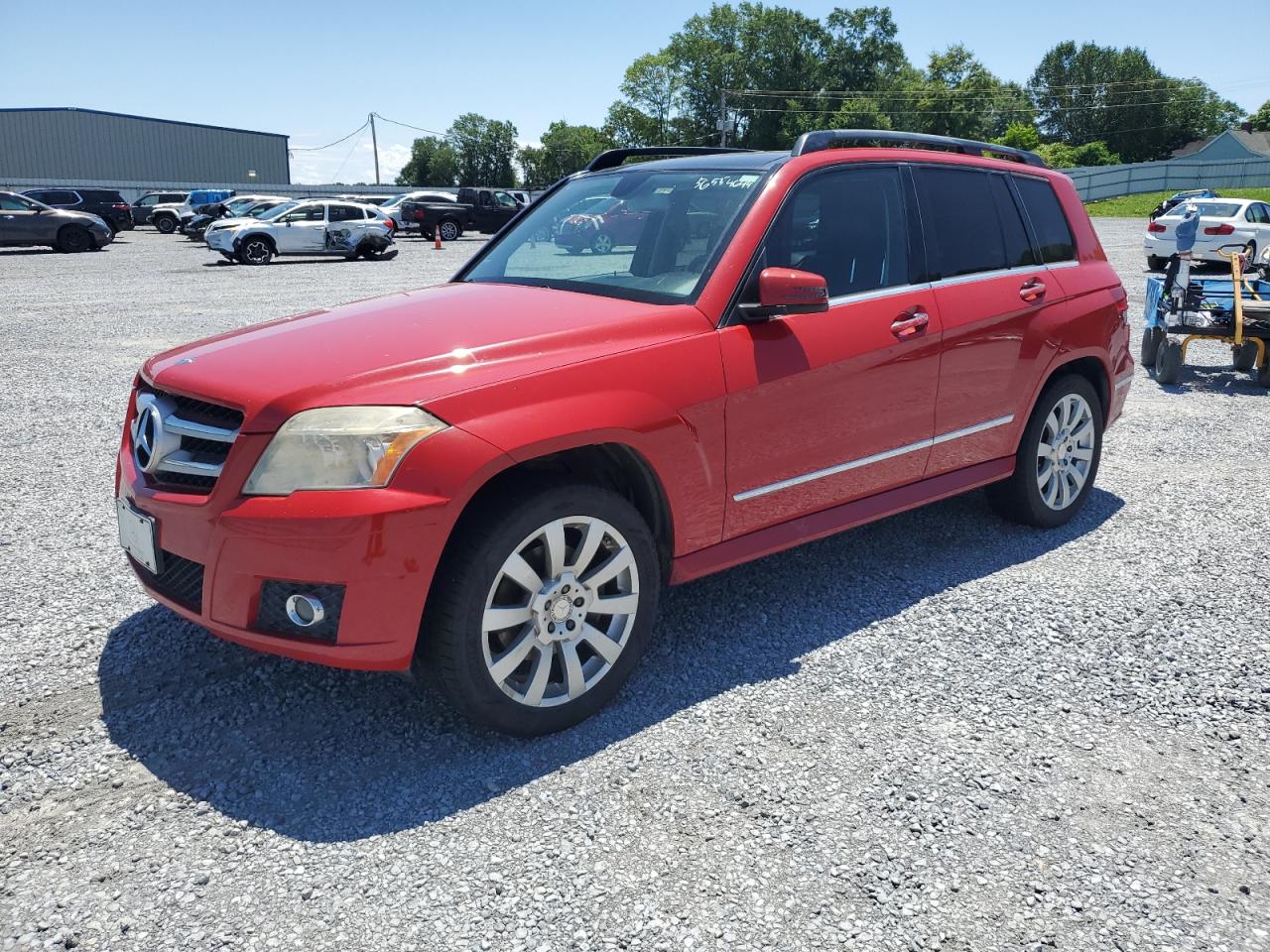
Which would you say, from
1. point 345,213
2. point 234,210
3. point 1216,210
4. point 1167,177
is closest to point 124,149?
point 234,210

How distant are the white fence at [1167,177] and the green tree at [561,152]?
65.2 m

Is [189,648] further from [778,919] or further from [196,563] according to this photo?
[778,919]

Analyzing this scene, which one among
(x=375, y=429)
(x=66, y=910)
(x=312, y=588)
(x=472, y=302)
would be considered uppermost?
(x=472, y=302)

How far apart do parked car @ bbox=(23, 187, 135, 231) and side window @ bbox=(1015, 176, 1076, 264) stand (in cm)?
3643

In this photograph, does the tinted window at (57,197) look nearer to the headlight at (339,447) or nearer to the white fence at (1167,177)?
the headlight at (339,447)

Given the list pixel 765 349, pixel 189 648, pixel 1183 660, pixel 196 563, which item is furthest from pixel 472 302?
pixel 1183 660

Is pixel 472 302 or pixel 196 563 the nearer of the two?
pixel 196 563

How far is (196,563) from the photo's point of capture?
3105mm

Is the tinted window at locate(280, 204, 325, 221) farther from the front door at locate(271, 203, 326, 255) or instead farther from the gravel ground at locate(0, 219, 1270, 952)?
the gravel ground at locate(0, 219, 1270, 952)

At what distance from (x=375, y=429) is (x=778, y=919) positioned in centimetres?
168

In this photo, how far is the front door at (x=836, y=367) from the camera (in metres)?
3.70

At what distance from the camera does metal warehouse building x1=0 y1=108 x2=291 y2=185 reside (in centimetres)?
7050

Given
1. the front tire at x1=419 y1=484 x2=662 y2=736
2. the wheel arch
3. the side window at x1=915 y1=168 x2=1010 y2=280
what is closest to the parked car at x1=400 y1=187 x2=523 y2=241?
the side window at x1=915 y1=168 x2=1010 y2=280

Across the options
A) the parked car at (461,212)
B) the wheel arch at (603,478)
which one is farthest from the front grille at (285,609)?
the parked car at (461,212)
